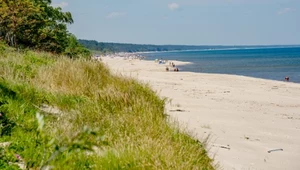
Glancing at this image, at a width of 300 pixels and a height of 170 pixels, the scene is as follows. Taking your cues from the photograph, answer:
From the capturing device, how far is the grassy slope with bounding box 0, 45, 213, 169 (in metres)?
3.95

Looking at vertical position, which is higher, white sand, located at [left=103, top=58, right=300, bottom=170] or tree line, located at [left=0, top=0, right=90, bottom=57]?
tree line, located at [left=0, top=0, right=90, bottom=57]

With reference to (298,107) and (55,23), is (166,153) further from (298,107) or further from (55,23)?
(55,23)

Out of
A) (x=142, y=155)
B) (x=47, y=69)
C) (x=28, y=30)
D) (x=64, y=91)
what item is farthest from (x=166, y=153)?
(x=28, y=30)

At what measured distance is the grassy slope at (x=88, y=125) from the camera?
3.95 meters

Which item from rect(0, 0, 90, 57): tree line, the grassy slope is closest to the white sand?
the grassy slope

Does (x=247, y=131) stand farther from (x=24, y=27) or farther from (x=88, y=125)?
(x=24, y=27)

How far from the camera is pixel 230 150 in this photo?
22.8 ft

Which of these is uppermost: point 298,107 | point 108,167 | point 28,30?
point 28,30

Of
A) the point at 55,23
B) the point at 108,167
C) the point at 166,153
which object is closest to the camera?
the point at 108,167

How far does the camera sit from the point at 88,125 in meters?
4.96

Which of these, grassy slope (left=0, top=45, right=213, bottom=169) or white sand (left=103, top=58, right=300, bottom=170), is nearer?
grassy slope (left=0, top=45, right=213, bottom=169)

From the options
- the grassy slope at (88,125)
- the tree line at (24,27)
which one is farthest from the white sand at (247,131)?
the tree line at (24,27)

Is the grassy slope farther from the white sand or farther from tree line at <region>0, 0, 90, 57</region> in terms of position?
tree line at <region>0, 0, 90, 57</region>

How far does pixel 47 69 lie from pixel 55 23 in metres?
25.6
